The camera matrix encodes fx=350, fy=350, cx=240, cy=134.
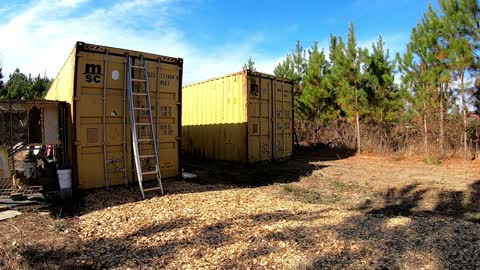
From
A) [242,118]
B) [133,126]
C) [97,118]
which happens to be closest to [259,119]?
[242,118]

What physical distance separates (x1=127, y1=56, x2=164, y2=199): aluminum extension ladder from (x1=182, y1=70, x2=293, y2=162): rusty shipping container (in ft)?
14.0

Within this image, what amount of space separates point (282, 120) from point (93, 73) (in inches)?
294

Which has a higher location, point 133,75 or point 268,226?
point 133,75

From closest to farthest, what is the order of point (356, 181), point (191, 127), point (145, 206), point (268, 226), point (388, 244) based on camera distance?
point (388, 244) → point (268, 226) → point (145, 206) → point (356, 181) → point (191, 127)

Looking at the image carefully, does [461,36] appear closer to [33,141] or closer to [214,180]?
[214,180]

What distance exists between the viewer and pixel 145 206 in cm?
639

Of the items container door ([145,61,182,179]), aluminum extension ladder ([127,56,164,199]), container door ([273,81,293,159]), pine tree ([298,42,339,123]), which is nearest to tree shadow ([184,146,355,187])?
container door ([273,81,293,159])

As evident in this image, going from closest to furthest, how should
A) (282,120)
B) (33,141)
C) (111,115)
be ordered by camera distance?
(111,115)
(33,141)
(282,120)

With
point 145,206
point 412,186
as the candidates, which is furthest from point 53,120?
point 412,186

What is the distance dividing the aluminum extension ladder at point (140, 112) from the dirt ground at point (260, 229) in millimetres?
760

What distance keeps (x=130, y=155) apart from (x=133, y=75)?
177cm

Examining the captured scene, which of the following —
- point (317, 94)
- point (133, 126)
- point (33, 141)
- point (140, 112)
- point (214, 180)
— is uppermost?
point (317, 94)

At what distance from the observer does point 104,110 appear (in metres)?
7.39

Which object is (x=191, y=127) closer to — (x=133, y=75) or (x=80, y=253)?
(x=133, y=75)
